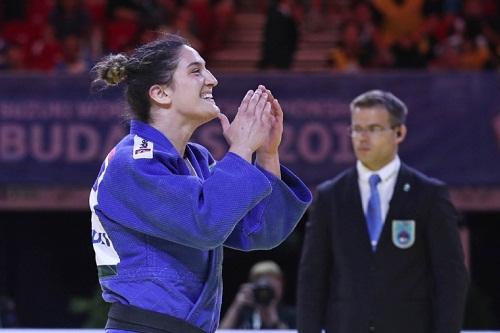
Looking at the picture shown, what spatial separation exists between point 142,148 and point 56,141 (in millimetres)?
5383

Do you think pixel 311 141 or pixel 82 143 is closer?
pixel 311 141

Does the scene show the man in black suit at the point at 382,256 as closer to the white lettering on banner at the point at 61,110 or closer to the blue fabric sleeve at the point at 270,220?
the blue fabric sleeve at the point at 270,220

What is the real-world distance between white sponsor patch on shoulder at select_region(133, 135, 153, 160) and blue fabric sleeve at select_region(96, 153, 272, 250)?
20 millimetres

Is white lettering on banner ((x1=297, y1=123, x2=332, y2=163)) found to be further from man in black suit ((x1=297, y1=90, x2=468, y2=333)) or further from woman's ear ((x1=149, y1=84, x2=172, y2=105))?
woman's ear ((x1=149, y1=84, x2=172, y2=105))

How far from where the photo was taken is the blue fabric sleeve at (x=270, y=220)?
321 cm

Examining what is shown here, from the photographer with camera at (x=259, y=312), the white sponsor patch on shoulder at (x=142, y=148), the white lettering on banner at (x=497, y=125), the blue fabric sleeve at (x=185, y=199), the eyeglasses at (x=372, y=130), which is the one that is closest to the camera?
the blue fabric sleeve at (x=185, y=199)

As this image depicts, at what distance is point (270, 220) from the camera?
3.20 metres

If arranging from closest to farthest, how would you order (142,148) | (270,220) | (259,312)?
(142,148)
(270,220)
(259,312)

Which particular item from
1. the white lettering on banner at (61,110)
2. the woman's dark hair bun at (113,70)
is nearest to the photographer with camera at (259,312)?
the white lettering on banner at (61,110)

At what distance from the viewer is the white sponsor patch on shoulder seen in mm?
3064

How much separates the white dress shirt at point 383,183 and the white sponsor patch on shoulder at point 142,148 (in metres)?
1.77

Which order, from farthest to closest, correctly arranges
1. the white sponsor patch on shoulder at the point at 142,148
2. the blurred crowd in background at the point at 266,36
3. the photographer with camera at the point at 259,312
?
the blurred crowd in background at the point at 266,36 < the photographer with camera at the point at 259,312 < the white sponsor patch on shoulder at the point at 142,148

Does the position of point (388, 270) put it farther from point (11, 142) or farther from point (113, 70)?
point (11, 142)

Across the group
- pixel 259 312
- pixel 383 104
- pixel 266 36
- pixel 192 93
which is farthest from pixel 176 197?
pixel 266 36
